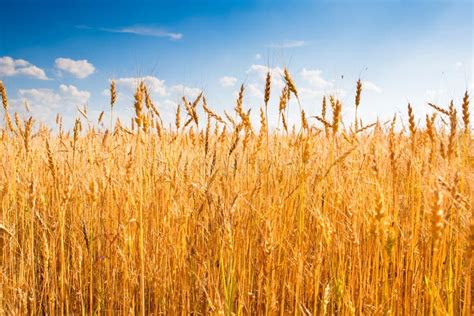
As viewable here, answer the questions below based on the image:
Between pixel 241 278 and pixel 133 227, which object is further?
pixel 133 227

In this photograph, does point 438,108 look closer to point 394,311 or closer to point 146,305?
point 394,311

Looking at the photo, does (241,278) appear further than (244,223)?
No

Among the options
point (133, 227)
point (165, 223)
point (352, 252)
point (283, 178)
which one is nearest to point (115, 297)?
point (133, 227)

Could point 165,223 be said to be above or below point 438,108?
below

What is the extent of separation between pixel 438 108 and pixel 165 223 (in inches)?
68.0

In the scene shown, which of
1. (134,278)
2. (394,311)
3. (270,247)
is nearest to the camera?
(270,247)

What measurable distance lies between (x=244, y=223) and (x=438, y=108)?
1.36 metres

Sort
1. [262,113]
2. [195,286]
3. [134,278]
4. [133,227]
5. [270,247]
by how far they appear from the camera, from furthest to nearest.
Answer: [262,113]
[133,227]
[195,286]
[134,278]
[270,247]

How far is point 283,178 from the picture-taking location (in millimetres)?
1953

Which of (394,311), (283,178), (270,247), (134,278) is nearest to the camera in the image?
(270,247)

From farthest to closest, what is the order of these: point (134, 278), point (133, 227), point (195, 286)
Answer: point (133, 227) < point (195, 286) < point (134, 278)

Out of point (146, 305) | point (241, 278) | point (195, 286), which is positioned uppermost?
point (241, 278)

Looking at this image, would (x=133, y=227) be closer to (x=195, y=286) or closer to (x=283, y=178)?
(x=195, y=286)

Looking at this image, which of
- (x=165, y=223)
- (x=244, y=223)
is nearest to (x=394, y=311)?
(x=244, y=223)
